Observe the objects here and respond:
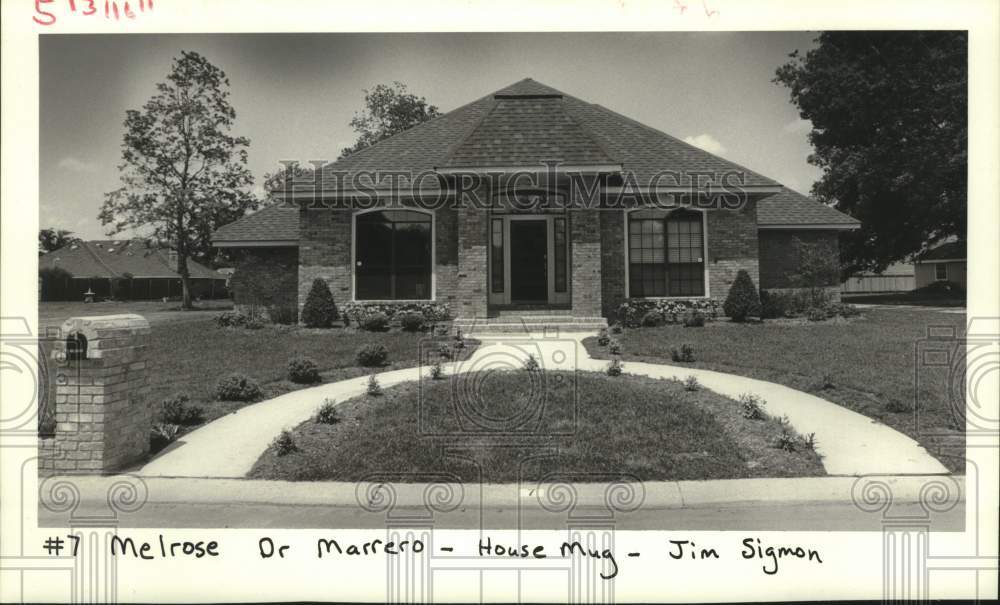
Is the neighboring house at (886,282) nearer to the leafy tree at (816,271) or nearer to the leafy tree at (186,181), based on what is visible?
the leafy tree at (816,271)

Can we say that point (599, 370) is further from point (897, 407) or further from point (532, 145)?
point (532, 145)

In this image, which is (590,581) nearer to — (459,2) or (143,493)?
(143,493)

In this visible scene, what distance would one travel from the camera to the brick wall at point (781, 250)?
17.3 metres

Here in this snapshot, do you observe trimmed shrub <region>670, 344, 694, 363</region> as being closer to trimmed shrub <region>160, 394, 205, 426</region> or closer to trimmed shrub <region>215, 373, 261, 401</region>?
trimmed shrub <region>215, 373, 261, 401</region>

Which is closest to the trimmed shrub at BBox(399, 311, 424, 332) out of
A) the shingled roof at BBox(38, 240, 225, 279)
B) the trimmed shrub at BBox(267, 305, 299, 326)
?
the trimmed shrub at BBox(267, 305, 299, 326)

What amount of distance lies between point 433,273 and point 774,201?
1126cm

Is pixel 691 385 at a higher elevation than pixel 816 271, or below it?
below

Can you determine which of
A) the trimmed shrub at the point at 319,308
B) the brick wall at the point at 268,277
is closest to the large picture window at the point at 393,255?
the trimmed shrub at the point at 319,308

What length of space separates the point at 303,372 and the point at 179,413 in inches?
81.5

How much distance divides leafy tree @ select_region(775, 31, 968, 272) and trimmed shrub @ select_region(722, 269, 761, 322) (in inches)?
176

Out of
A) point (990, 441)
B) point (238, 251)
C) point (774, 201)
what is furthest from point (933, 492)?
point (238, 251)

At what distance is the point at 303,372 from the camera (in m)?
8.85

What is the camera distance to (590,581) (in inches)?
153

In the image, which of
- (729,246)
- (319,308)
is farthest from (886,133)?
(319,308)
